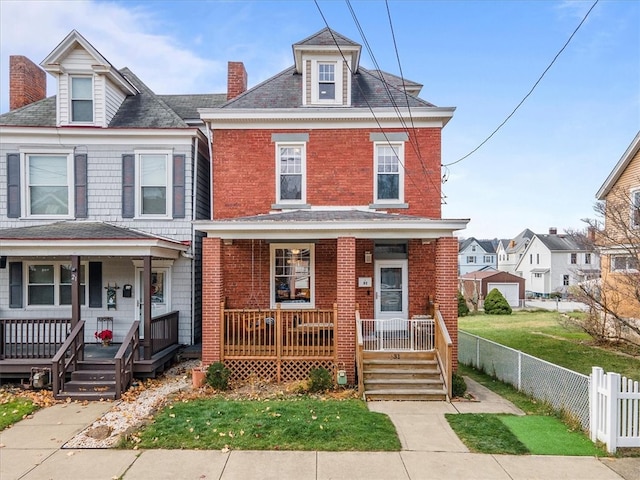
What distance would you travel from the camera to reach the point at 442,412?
7441 mm

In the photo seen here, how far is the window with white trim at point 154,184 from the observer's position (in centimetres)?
1170

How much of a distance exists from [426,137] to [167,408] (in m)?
9.39

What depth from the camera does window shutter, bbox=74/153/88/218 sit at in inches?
455

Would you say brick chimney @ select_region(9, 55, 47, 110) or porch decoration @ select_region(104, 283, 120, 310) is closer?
porch decoration @ select_region(104, 283, 120, 310)

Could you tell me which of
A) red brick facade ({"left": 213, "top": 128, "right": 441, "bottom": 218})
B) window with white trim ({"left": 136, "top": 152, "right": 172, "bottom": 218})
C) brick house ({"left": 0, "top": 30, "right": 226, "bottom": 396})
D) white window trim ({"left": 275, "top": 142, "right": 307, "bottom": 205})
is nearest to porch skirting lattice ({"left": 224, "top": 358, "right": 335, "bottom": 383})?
brick house ({"left": 0, "top": 30, "right": 226, "bottom": 396})

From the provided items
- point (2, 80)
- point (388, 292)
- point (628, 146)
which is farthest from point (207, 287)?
Answer: point (628, 146)

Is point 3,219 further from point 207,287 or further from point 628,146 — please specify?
point 628,146

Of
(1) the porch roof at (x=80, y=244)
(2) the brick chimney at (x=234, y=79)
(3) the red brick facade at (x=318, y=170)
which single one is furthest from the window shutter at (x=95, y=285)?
(2) the brick chimney at (x=234, y=79)

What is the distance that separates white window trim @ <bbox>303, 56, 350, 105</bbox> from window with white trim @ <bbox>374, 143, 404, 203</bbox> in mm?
1849

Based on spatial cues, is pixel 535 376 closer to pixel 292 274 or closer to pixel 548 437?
pixel 548 437

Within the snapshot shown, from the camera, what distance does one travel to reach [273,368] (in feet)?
30.2

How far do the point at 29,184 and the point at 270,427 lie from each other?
10.3 meters

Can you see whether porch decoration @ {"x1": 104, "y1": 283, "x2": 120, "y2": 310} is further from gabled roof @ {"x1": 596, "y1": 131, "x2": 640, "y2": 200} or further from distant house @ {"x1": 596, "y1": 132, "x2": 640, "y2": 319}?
gabled roof @ {"x1": 596, "y1": 131, "x2": 640, "y2": 200}

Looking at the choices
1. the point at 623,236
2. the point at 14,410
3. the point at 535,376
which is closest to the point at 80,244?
the point at 14,410
